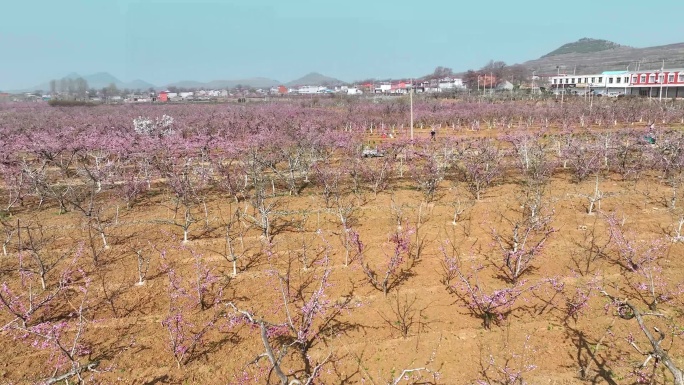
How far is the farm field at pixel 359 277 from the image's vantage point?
8055 mm

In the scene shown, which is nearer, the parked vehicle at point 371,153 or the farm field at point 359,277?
the farm field at point 359,277

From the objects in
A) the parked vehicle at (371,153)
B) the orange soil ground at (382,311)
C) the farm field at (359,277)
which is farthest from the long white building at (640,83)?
the orange soil ground at (382,311)

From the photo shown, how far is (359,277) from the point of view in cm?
1129

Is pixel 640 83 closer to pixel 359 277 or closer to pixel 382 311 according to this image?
pixel 359 277

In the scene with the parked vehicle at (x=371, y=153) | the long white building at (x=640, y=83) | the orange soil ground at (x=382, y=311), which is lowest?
the orange soil ground at (x=382, y=311)

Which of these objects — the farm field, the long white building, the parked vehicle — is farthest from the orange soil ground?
the long white building

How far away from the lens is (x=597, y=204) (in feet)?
51.6

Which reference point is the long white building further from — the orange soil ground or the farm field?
the orange soil ground

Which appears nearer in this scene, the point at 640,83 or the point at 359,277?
the point at 359,277

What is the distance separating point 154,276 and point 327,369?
6.00 metres

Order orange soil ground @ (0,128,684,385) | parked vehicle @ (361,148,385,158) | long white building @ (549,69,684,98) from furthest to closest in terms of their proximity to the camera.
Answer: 1. long white building @ (549,69,684,98)
2. parked vehicle @ (361,148,385,158)
3. orange soil ground @ (0,128,684,385)

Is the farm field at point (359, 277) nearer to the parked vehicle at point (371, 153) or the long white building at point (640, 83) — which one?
the parked vehicle at point (371, 153)

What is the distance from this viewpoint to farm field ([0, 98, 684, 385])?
26.4ft

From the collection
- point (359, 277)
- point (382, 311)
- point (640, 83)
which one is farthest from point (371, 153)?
point (640, 83)
